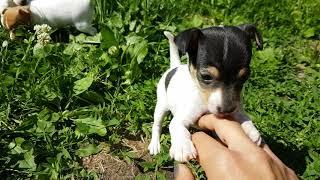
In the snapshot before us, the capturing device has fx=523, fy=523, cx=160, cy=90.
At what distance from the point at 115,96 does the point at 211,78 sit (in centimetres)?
154

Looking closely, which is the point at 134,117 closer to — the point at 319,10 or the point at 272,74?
the point at 272,74

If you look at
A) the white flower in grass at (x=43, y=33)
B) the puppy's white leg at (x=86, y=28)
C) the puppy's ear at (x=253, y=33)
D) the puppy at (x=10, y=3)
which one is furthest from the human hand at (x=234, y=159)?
the puppy at (x=10, y=3)

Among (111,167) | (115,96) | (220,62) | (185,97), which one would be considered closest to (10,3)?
(115,96)

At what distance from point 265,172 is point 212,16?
3.96 m

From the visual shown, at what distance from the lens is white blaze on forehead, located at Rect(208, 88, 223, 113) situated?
3.58 m

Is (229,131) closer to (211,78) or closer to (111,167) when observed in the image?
(211,78)

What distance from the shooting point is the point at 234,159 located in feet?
9.84

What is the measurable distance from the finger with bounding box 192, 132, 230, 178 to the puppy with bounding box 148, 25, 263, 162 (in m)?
0.09

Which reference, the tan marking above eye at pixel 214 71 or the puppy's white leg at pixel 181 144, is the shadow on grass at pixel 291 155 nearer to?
the puppy's white leg at pixel 181 144

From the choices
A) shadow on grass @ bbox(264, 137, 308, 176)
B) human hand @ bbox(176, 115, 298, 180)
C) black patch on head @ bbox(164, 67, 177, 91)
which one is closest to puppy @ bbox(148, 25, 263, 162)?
human hand @ bbox(176, 115, 298, 180)

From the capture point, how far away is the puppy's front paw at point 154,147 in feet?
14.8

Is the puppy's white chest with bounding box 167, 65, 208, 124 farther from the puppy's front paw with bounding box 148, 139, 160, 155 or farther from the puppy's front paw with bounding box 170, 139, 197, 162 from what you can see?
the puppy's front paw with bounding box 148, 139, 160, 155

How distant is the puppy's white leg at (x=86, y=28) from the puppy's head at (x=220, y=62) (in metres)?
2.14

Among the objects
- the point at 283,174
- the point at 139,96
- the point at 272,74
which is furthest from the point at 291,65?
the point at 283,174
